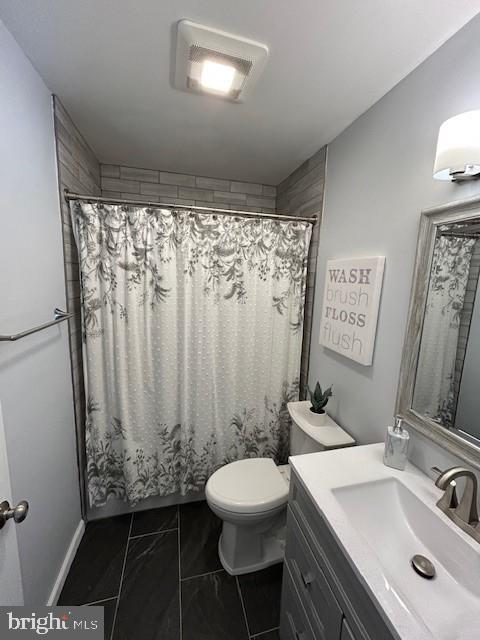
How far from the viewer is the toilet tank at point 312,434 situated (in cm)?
134

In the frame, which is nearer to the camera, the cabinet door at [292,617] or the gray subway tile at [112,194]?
the cabinet door at [292,617]

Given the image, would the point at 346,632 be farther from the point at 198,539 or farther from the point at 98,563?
the point at 98,563

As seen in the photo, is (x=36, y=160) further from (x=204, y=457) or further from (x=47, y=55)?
(x=204, y=457)

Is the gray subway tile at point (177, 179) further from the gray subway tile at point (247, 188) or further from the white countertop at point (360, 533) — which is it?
the white countertop at point (360, 533)

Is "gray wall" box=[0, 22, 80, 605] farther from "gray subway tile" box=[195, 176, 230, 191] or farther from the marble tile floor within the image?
"gray subway tile" box=[195, 176, 230, 191]

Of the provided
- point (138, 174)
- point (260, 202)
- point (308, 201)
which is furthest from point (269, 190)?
point (138, 174)

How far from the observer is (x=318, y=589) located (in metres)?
0.86

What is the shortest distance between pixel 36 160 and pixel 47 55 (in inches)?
14.9

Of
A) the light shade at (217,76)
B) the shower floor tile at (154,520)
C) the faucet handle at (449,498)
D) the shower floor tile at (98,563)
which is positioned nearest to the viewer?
the faucet handle at (449,498)

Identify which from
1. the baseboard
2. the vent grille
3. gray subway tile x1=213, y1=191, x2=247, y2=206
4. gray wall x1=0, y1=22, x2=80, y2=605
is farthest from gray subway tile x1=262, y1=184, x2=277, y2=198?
the baseboard

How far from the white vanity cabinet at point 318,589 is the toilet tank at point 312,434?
0.36 metres

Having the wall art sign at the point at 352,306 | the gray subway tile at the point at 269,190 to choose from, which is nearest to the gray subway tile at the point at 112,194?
the gray subway tile at the point at 269,190

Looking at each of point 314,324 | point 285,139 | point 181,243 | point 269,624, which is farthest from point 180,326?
Answer: point 269,624

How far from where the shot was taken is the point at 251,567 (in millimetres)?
1459
